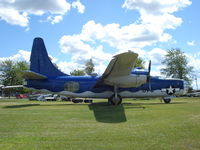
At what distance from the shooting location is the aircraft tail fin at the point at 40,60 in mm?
24172

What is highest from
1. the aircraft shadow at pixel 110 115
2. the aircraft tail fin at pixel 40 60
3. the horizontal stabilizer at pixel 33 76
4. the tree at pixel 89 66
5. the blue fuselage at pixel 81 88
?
the tree at pixel 89 66

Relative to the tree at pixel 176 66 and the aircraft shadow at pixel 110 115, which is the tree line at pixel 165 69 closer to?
the tree at pixel 176 66

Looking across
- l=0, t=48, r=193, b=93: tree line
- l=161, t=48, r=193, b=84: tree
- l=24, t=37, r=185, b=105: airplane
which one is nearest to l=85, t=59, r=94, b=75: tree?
l=0, t=48, r=193, b=93: tree line

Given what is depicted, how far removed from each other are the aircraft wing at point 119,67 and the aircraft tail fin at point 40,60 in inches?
214

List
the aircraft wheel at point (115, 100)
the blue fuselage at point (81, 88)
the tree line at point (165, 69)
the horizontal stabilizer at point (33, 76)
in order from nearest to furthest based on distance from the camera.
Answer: the horizontal stabilizer at point (33, 76), the aircraft wheel at point (115, 100), the blue fuselage at point (81, 88), the tree line at point (165, 69)

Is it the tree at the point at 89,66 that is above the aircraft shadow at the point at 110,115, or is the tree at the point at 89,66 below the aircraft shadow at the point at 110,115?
above

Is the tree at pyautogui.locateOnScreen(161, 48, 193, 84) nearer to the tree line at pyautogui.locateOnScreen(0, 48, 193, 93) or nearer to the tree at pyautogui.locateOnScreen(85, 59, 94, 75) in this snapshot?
the tree line at pyautogui.locateOnScreen(0, 48, 193, 93)

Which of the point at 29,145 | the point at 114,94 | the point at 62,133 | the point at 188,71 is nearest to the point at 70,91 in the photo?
the point at 114,94

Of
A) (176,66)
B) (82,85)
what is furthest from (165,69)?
(82,85)

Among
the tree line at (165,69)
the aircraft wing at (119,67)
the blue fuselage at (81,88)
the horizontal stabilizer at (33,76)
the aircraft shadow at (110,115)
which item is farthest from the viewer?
the tree line at (165,69)

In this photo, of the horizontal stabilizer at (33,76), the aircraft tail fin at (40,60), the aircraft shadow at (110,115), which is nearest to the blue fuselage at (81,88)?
the horizontal stabilizer at (33,76)

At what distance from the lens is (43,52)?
24.4 meters

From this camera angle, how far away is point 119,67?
1997 centimetres

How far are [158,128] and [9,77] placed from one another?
93.1m
